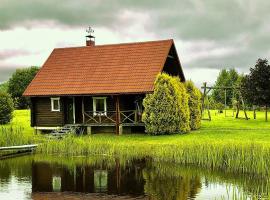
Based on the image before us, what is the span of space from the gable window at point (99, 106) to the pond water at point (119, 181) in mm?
11148

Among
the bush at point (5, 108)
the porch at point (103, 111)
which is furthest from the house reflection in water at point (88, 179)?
the bush at point (5, 108)

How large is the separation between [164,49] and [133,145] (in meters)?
11.6

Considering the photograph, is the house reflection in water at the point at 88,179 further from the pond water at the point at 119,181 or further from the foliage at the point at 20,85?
the foliage at the point at 20,85

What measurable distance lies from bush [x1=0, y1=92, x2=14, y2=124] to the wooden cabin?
11195mm

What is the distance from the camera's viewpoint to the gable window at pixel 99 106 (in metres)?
33.9

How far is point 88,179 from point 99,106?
52.4 ft

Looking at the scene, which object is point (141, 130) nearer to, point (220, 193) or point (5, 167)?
point (5, 167)

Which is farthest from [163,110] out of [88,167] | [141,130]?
[88,167]

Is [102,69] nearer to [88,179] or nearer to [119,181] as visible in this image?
[88,179]

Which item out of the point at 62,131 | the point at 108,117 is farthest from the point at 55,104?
the point at 108,117

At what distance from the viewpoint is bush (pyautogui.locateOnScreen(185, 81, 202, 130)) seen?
116 feet

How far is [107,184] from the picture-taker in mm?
17469

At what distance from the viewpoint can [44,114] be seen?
3528cm

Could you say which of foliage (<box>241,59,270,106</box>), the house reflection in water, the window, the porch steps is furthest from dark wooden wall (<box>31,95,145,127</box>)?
foliage (<box>241,59,270,106</box>)
